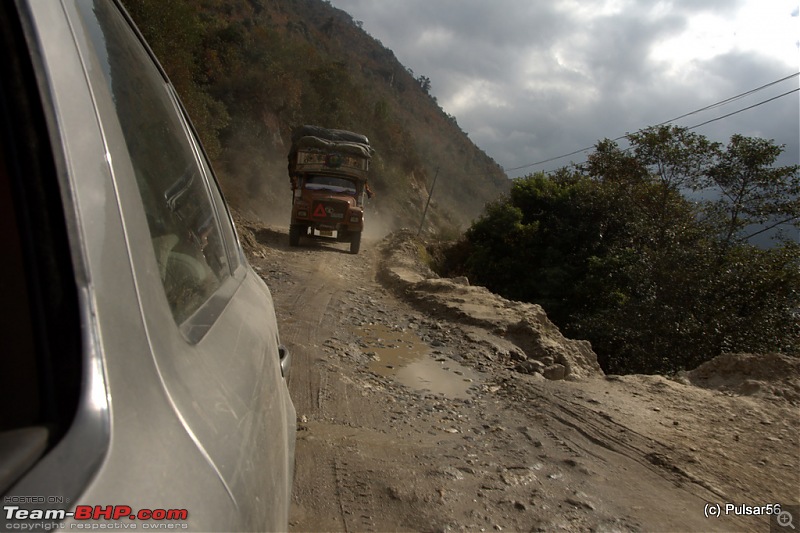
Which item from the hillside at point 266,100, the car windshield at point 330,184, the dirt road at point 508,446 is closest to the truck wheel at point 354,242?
the car windshield at point 330,184

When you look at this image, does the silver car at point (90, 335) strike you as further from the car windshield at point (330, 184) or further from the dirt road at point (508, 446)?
the car windshield at point (330, 184)

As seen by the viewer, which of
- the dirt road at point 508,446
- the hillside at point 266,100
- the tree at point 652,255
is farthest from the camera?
the hillside at point 266,100

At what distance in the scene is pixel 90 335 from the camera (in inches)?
27.6

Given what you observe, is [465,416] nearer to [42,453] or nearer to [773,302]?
[42,453]

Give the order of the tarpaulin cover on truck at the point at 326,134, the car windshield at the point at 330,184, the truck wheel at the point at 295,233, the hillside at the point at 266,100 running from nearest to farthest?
the truck wheel at the point at 295,233
the car windshield at the point at 330,184
the tarpaulin cover on truck at the point at 326,134
the hillside at the point at 266,100

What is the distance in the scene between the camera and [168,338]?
36.1 inches

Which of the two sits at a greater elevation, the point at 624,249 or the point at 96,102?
the point at 624,249

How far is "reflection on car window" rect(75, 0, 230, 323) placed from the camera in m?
1.09

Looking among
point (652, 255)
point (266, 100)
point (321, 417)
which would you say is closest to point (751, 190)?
point (652, 255)

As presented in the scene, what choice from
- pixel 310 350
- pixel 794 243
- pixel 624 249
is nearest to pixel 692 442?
pixel 310 350

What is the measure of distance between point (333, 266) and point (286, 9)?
180 feet

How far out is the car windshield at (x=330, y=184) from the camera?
1627cm

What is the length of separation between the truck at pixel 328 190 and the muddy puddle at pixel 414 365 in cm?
861

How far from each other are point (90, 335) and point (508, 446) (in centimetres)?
348
